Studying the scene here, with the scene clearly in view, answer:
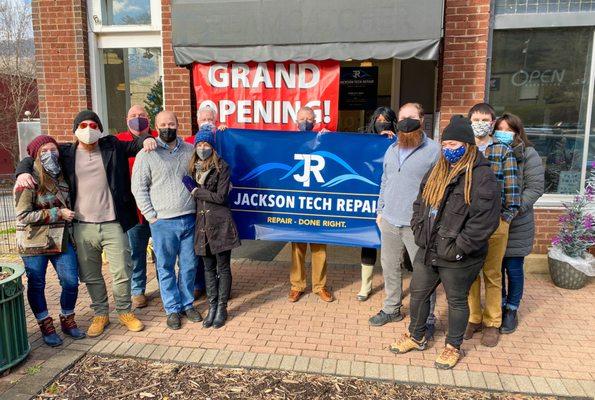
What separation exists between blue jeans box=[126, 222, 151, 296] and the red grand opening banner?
177 cm

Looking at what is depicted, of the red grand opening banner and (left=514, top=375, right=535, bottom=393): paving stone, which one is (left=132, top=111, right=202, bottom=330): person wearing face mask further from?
(left=514, top=375, right=535, bottom=393): paving stone

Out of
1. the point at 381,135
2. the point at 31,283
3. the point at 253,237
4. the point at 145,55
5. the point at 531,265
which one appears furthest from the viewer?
the point at 145,55

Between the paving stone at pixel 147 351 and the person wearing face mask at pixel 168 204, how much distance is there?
0.32 m

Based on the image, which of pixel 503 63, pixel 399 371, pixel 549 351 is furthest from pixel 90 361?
pixel 503 63

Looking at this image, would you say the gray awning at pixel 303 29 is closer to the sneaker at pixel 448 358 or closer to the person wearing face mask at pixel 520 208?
the person wearing face mask at pixel 520 208

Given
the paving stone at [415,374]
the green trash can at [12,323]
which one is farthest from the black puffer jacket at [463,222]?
the green trash can at [12,323]

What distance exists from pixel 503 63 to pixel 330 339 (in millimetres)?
4143

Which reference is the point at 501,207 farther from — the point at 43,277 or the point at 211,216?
the point at 43,277

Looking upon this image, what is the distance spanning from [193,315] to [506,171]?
3023 mm

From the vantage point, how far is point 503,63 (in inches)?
233

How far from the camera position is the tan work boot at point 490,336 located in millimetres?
3971

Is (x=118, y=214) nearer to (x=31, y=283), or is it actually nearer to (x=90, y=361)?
(x=31, y=283)

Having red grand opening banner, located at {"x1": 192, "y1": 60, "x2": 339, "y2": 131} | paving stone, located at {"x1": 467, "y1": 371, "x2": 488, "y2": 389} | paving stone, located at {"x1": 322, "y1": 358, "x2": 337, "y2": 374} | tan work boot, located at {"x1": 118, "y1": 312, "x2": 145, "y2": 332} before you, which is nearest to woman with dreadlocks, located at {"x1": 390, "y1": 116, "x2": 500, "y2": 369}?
paving stone, located at {"x1": 467, "y1": 371, "x2": 488, "y2": 389}

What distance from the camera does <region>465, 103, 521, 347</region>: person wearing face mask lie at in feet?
12.2
